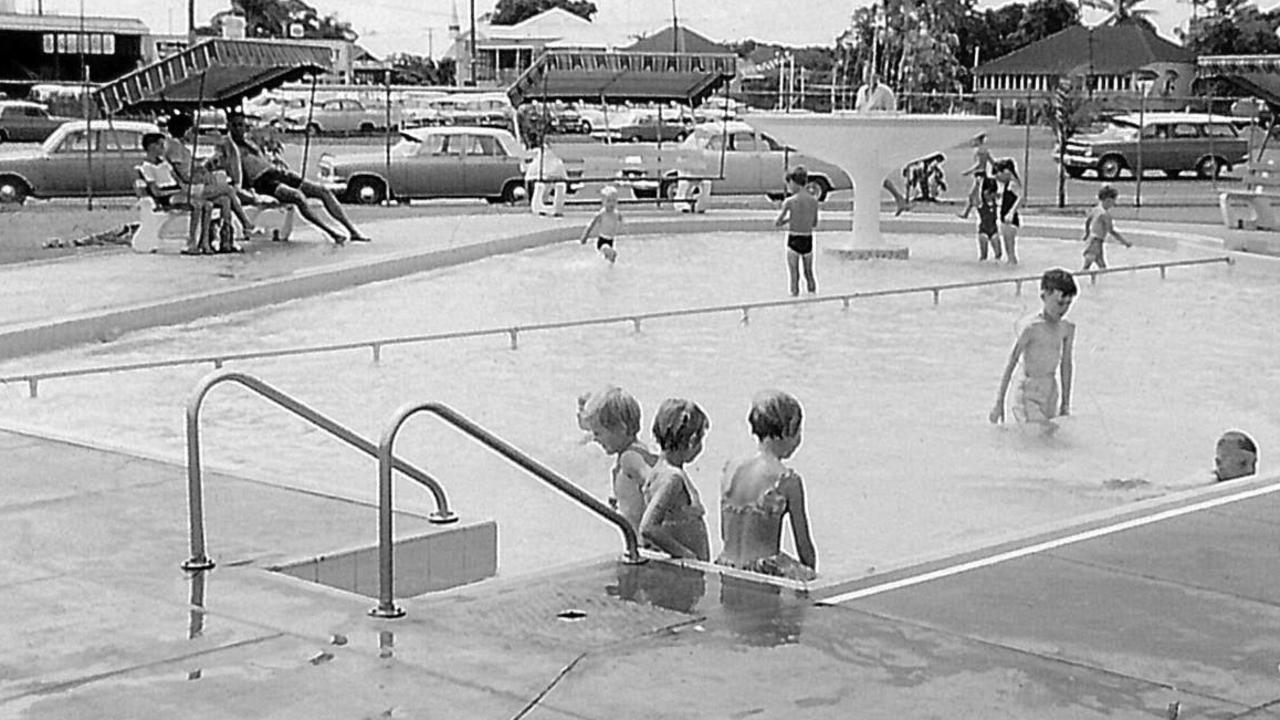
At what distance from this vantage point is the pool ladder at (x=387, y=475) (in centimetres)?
566

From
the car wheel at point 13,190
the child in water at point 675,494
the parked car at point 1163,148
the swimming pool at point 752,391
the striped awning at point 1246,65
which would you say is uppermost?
the striped awning at point 1246,65

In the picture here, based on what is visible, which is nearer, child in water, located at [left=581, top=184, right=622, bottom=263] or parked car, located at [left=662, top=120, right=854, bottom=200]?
child in water, located at [left=581, top=184, right=622, bottom=263]

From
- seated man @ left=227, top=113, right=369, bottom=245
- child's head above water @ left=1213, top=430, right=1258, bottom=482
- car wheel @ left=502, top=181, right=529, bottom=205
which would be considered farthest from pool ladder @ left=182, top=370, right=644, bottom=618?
car wheel @ left=502, top=181, right=529, bottom=205

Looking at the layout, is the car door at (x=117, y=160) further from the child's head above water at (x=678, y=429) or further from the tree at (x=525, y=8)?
the tree at (x=525, y=8)

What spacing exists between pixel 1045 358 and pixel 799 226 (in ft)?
25.0

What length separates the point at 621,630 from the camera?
5.61 m

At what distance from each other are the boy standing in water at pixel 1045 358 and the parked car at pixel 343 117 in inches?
1745

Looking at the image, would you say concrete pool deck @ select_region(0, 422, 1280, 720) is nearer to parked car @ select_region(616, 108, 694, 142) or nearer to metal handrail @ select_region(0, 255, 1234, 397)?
metal handrail @ select_region(0, 255, 1234, 397)

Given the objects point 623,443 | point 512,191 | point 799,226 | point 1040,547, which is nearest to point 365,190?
point 512,191

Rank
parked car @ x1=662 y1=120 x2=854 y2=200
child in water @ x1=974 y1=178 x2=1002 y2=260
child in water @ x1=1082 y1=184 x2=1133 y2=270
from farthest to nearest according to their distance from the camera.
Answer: parked car @ x1=662 y1=120 x2=854 y2=200, child in water @ x1=974 y1=178 x2=1002 y2=260, child in water @ x1=1082 y1=184 x2=1133 y2=270

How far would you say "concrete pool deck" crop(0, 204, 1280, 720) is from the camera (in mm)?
4961

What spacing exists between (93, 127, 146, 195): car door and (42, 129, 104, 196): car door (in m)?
0.12

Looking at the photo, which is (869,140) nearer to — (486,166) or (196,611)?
(486,166)

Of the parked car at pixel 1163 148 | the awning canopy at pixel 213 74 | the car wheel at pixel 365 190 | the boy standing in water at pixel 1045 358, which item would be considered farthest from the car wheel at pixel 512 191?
the boy standing in water at pixel 1045 358
